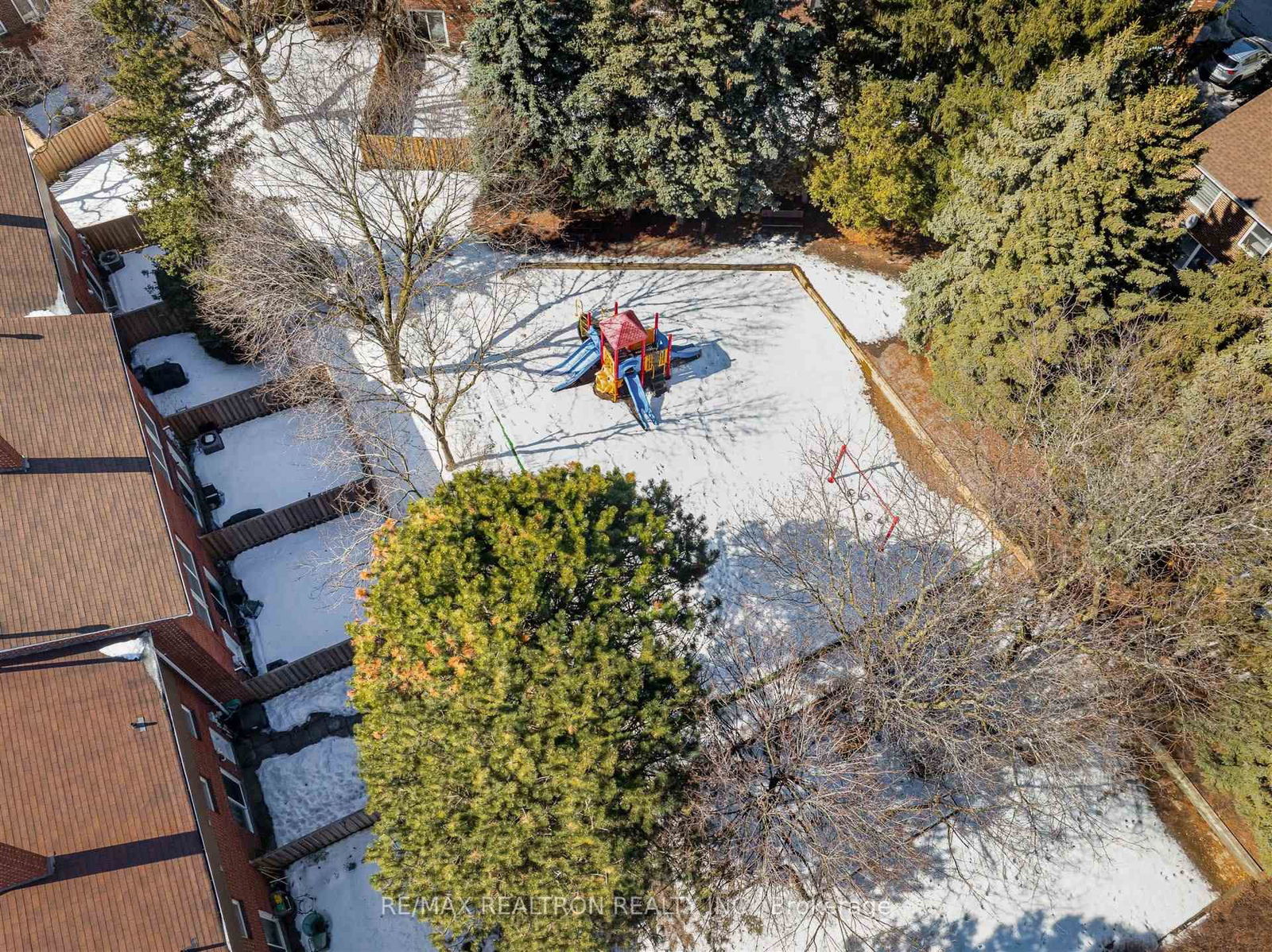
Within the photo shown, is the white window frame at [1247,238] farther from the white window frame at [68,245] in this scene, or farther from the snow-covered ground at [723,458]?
the white window frame at [68,245]

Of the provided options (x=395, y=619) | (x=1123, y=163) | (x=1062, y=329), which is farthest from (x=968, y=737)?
(x=1123, y=163)

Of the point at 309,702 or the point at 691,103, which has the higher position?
the point at 691,103

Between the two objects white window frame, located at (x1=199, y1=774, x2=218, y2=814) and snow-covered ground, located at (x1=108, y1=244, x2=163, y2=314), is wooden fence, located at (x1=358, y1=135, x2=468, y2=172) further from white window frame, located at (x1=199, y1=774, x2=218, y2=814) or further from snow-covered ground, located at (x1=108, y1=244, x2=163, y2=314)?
white window frame, located at (x1=199, y1=774, x2=218, y2=814)

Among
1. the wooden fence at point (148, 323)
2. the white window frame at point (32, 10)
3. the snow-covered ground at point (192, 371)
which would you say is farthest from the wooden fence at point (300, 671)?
the white window frame at point (32, 10)

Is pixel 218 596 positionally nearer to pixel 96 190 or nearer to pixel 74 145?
pixel 96 190

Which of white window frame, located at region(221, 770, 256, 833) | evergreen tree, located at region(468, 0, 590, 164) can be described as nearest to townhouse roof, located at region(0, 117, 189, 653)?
white window frame, located at region(221, 770, 256, 833)

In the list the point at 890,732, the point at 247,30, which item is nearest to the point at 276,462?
the point at 247,30
